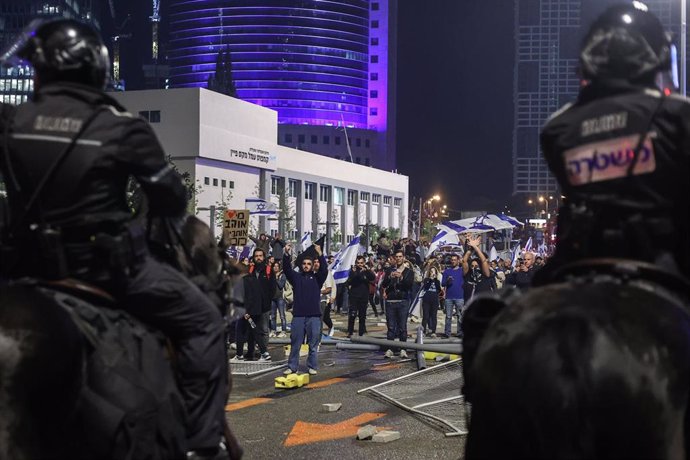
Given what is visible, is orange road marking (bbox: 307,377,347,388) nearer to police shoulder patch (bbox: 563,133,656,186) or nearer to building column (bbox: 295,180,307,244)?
police shoulder patch (bbox: 563,133,656,186)

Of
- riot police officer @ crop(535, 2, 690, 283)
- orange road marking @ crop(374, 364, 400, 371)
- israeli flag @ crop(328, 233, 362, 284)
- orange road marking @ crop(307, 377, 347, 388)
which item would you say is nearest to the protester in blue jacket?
orange road marking @ crop(307, 377, 347, 388)

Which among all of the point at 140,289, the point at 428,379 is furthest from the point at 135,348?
the point at 428,379

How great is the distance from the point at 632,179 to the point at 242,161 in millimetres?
89215

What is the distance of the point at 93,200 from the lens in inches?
182

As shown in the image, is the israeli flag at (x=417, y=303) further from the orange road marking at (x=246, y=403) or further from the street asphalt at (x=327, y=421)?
the orange road marking at (x=246, y=403)

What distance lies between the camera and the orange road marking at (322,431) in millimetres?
10672

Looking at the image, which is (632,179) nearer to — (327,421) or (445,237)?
(327,421)

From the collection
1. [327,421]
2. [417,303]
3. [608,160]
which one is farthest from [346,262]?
[608,160]

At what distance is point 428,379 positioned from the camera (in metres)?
15.5

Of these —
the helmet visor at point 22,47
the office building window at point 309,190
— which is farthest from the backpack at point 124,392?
the office building window at point 309,190

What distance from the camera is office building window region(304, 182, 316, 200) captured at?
4414 inches

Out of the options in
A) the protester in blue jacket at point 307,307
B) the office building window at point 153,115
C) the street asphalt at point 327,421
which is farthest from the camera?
the office building window at point 153,115

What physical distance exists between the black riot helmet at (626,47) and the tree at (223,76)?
177884mm

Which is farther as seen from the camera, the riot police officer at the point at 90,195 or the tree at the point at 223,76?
the tree at the point at 223,76
